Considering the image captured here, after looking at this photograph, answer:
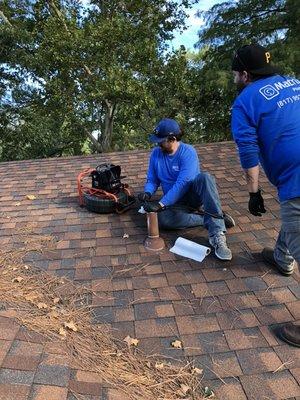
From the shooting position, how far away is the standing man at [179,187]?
3.28 m

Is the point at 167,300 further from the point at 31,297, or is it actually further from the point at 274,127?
the point at 274,127

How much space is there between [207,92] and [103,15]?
4487mm

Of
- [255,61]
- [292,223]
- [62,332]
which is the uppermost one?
[255,61]

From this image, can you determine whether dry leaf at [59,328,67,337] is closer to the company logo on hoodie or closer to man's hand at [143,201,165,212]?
man's hand at [143,201,165,212]

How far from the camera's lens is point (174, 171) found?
3689 millimetres

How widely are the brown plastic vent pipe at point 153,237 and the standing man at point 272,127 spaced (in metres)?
1.09

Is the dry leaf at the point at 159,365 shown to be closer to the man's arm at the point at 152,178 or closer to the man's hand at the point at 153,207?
the man's hand at the point at 153,207

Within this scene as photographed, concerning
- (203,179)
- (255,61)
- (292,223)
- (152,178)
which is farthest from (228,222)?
(255,61)

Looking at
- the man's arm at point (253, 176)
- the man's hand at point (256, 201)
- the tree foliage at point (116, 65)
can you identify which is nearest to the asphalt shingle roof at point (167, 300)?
the man's hand at point (256, 201)

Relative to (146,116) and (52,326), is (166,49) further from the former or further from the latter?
(52,326)

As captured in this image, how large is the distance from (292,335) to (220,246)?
1012 mm

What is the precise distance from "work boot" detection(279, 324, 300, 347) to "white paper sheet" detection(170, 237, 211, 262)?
97cm

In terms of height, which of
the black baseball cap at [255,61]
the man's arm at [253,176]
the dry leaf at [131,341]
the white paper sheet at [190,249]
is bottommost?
the white paper sheet at [190,249]

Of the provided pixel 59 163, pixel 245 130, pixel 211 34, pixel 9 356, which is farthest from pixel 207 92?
pixel 9 356
